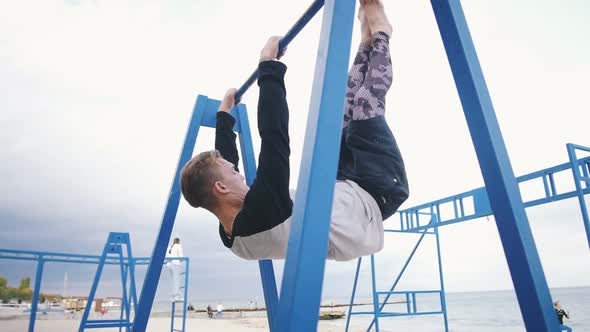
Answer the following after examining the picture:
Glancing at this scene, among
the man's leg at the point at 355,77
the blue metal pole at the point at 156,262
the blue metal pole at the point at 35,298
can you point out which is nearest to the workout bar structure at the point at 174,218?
the blue metal pole at the point at 156,262

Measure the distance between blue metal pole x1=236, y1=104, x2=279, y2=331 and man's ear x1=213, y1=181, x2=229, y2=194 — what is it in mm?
739

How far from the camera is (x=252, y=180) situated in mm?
2113

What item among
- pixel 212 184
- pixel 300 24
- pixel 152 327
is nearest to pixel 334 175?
pixel 212 184

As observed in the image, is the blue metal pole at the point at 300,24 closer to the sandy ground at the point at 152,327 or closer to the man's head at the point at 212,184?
the man's head at the point at 212,184

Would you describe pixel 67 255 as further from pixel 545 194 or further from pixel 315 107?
pixel 545 194

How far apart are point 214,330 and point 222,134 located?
8789 mm

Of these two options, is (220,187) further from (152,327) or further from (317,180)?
(152,327)

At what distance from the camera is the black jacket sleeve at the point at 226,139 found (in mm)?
1886

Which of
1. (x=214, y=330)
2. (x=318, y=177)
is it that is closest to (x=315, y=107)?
(x=318, y=177)

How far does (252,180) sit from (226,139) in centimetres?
30

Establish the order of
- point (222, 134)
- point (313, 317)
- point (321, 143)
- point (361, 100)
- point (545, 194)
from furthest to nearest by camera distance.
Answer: point (545, 194) < point (222, 134) < point (361, 100) < point (321, 143) < point (313, 317)

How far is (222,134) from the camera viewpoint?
6.42ft

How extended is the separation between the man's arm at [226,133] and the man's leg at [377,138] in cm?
71

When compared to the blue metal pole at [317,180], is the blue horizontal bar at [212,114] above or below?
above
